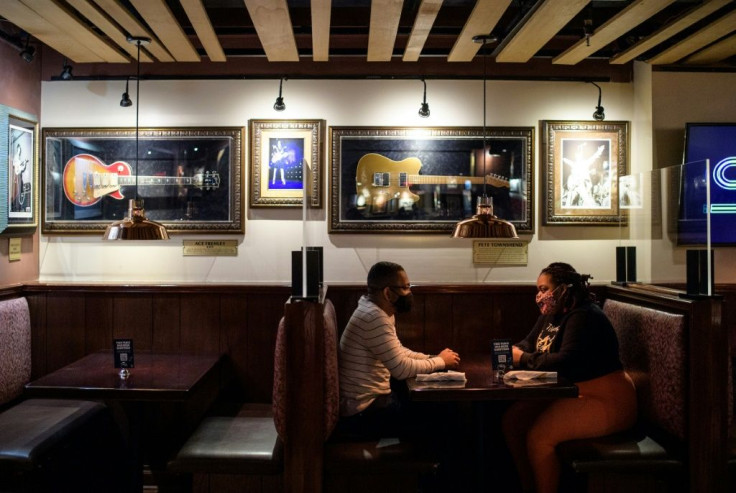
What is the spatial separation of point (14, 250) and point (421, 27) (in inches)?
125

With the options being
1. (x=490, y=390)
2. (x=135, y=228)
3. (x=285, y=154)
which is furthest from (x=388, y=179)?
(x=490, y=390)

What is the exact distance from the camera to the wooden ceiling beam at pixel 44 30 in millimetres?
3264

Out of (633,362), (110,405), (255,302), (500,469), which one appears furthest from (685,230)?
(110,405)

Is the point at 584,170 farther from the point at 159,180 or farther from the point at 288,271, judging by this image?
the point at 159,180

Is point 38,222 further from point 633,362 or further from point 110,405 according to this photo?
point 633,362

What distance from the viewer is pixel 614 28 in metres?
→ 3.55

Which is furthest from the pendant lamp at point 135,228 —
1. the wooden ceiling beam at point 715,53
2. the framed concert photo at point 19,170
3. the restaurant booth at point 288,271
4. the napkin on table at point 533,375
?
the wooden ceiling beam at point 715,53

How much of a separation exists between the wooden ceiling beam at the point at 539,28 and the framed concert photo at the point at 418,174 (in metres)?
0.55

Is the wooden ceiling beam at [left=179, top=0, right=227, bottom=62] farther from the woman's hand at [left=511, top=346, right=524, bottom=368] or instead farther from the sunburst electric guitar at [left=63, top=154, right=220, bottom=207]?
the woman's hand at [left=511, top=346, right=524, bottom=368]

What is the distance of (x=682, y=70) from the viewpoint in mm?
4281

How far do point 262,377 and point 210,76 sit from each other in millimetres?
2256

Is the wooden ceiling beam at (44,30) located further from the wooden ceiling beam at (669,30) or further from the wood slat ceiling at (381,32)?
the wooden ceiling beam at (669,30)

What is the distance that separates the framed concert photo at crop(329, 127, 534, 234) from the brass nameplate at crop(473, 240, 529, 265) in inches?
6.0

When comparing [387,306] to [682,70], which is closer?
[387,306]
